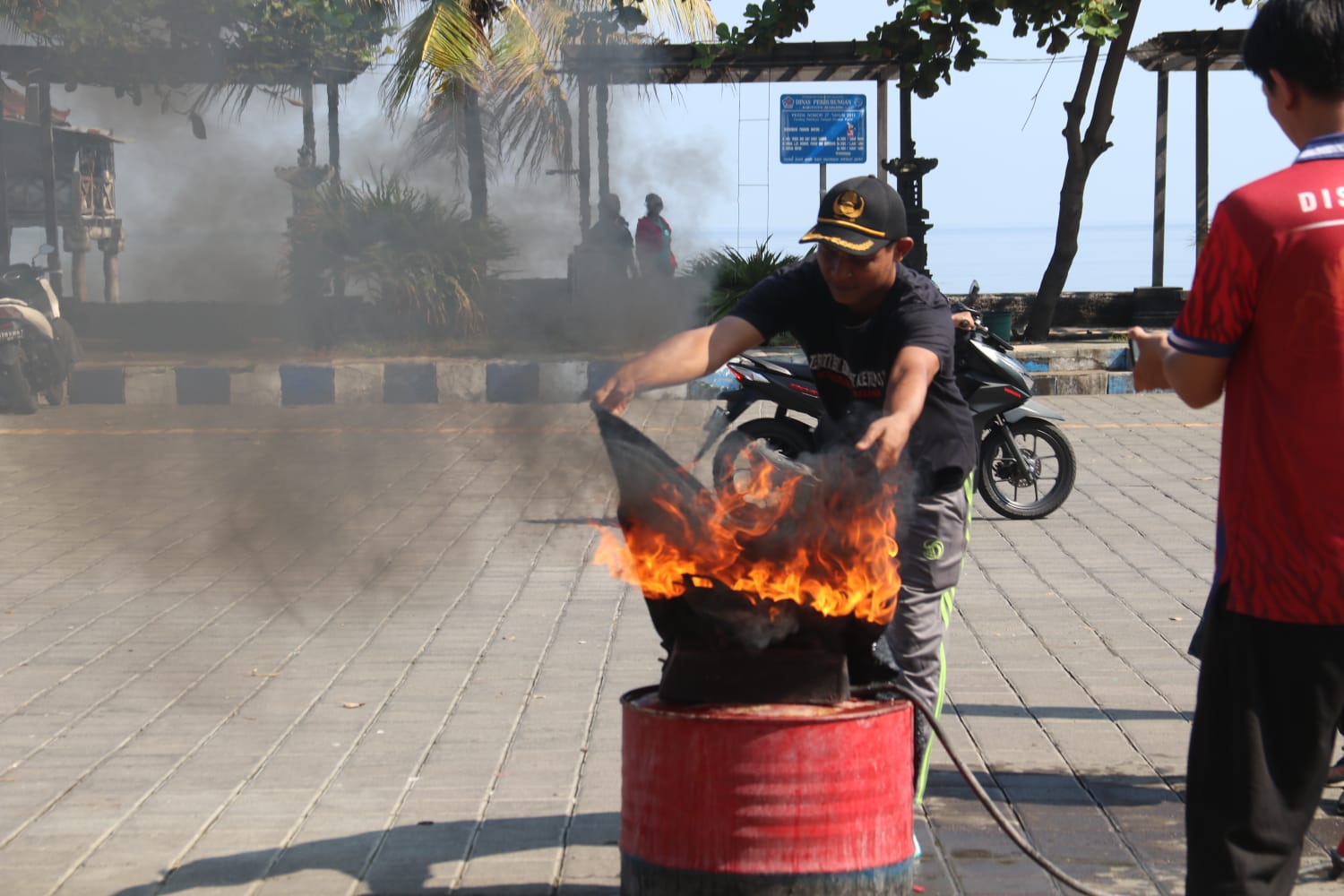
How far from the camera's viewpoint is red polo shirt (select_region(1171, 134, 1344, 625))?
2314mm

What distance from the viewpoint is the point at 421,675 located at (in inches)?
210

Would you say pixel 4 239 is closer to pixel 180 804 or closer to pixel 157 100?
pixel 157 100

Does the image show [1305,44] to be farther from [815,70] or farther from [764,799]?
[815,70]

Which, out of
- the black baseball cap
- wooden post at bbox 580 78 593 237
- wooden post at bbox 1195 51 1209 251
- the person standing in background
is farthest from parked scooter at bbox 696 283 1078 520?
wooden post at bbox 1195 51 1209 251

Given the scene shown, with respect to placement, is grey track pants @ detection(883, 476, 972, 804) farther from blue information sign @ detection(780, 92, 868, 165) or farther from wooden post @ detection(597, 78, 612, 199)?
blue information sign @ detection(780, 92, 868, 165)

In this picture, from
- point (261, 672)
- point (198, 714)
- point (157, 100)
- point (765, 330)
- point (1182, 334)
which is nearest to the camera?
point (1182, 334)

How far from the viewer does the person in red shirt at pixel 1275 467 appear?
2.33m

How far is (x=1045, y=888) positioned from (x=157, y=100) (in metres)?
3.20

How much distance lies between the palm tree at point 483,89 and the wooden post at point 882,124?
1296 cm

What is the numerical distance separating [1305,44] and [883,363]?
1226mm

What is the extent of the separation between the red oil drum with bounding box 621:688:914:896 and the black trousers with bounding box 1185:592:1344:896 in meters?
0.61

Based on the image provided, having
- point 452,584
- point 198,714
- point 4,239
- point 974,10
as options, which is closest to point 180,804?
point 198,714

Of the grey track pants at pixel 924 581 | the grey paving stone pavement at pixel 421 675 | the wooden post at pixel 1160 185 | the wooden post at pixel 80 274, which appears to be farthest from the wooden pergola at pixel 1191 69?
the grey track pants at pixel 924 581

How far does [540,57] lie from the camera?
4.18 m
